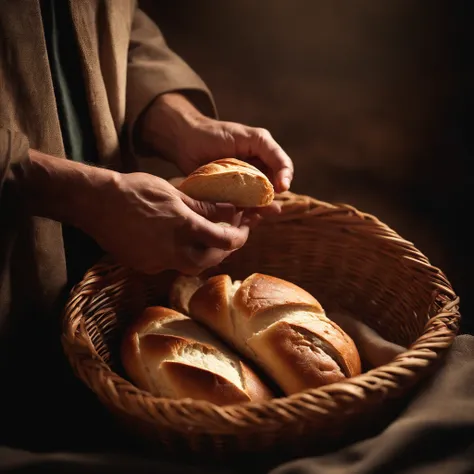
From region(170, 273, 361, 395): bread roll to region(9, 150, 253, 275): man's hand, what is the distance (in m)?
0.14

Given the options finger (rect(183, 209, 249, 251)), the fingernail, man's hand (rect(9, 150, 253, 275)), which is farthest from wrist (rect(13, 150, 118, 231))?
the fingernail

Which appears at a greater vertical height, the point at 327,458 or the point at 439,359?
the point at 439,359

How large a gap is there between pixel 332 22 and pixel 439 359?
3.46 ft

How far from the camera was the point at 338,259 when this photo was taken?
1.27 meters

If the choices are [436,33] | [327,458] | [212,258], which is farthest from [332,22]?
[327,458]

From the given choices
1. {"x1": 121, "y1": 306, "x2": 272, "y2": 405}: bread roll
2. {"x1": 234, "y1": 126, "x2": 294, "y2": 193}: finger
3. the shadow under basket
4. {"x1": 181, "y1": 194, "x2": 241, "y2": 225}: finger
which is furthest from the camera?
{"x1": 234, "y1": 126, "x2": 294, "y2": 193}: finger

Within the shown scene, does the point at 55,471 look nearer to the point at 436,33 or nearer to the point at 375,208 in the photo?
the point at 375,208

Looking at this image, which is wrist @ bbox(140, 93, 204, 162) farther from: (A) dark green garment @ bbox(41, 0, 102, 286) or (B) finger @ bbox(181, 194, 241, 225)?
(B) finger @ bbox(181, 194, 241, 225)

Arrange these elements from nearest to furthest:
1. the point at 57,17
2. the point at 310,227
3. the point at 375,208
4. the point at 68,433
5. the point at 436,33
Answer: the point at 68,433, the point at 57,17, the point at 310,227, the point at 436,33, the point at 375,208

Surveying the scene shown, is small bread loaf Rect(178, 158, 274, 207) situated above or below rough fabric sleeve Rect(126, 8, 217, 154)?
below

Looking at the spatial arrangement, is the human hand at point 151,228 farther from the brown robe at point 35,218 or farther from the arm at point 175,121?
→ the arm at point 175,121

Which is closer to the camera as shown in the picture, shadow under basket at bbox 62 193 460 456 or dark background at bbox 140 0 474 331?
shadow under basket at bbox 62 193 460 456

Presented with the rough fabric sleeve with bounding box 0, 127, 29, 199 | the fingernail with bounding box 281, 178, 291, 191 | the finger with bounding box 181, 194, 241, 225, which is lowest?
the finger with bounding box 181, 194, 241, 225

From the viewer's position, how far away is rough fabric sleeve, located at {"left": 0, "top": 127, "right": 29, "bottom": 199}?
814 mm
